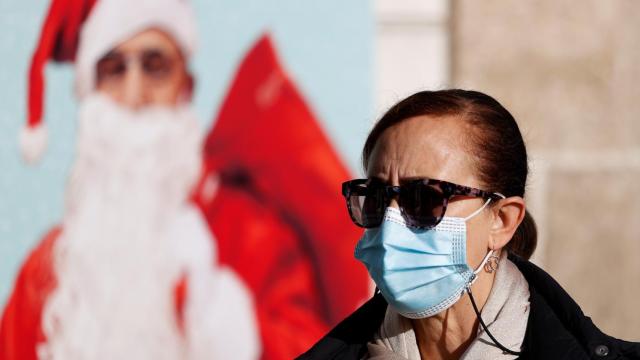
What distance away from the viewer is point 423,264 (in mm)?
2264

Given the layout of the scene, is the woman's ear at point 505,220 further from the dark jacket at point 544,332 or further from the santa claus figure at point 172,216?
the santa claus figure at point 172,216

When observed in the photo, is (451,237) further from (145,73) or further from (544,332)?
(145,73)

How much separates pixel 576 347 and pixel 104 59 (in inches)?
111

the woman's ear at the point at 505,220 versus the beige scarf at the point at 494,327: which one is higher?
the woman's ear at the point at 505,220

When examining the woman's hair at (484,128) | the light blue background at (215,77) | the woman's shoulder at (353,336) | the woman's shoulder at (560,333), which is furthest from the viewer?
the light blue background at (215,77)

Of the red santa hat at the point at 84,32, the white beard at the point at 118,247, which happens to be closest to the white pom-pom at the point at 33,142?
the red santa hat at the point at 84,32

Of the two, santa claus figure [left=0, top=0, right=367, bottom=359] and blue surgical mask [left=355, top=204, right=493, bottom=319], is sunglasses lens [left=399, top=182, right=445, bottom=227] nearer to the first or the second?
blue surgical mask [left=355, top=204, right=493, bottom=319]

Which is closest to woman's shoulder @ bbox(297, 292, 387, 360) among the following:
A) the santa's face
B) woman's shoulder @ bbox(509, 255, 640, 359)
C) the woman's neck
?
the woman's neck

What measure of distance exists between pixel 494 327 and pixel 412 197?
1.07 feet

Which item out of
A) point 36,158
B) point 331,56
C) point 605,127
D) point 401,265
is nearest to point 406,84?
point 331,56

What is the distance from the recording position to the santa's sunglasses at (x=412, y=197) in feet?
7.14

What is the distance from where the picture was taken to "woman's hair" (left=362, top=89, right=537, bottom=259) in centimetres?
221

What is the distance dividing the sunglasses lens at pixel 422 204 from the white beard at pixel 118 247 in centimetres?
236

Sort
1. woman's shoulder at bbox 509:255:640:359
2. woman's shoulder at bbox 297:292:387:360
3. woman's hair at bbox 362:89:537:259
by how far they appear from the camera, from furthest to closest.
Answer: woman's shoulder at bbox 297:292:387:360
woman's hair at bbox 362:89:537:259
woman's shoulder at bbox 509:255:640:359
